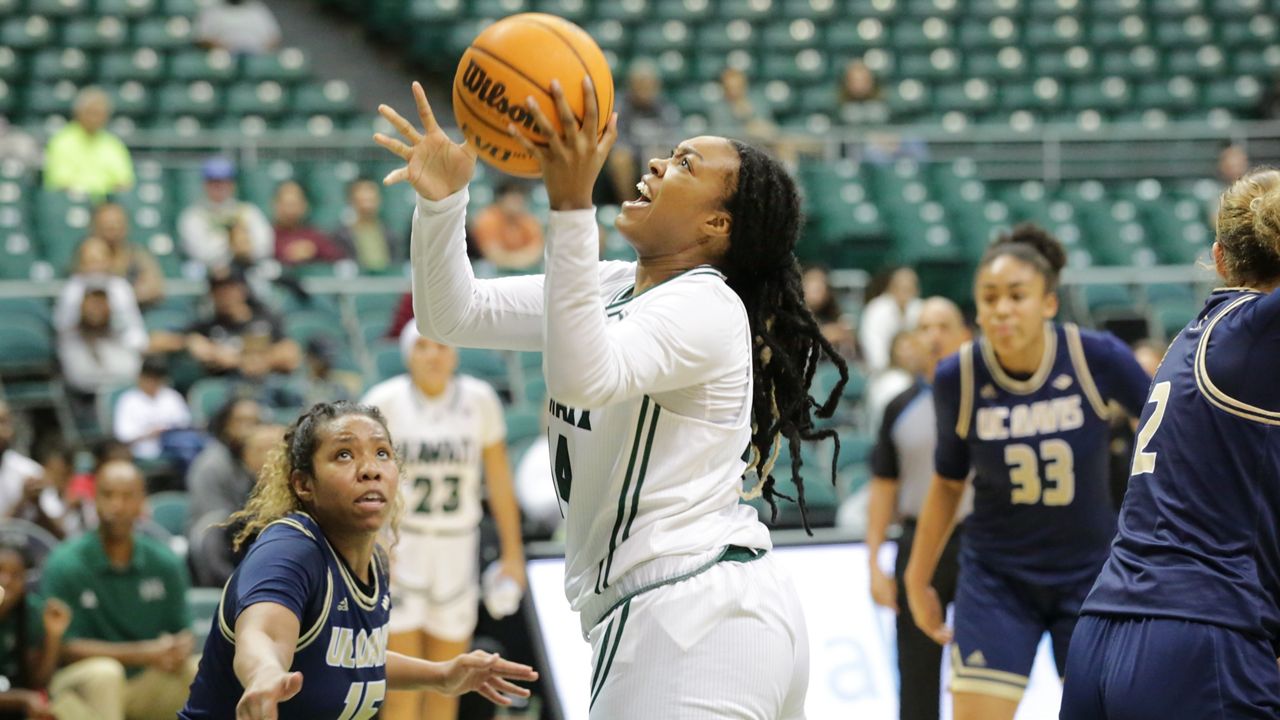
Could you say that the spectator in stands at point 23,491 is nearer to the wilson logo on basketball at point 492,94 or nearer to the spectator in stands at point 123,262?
the spectator in stands at point 123,262

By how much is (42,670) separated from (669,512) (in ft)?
13.4

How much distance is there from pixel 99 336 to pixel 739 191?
261 inches

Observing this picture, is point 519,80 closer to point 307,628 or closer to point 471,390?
point 307,628

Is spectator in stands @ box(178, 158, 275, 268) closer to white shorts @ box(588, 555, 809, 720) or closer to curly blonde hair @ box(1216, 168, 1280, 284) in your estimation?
white shorts @ box(588, 555, 809, 720)

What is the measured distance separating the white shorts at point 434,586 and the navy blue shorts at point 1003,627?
8.13 ft

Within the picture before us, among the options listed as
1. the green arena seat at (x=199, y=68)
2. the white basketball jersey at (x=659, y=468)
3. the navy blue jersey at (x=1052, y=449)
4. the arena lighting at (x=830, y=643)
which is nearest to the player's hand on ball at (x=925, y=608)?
the navy blue jersey at (x=1052, y=449)

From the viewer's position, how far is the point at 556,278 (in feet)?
8.63

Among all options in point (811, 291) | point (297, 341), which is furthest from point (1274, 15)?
point (297, 341)

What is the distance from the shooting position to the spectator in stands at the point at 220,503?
6.84 m

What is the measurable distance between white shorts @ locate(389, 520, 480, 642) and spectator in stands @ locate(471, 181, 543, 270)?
3.78 metres

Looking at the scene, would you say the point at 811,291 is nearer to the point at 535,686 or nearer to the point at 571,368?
the point at 535,686

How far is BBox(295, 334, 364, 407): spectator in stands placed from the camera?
8617 mm

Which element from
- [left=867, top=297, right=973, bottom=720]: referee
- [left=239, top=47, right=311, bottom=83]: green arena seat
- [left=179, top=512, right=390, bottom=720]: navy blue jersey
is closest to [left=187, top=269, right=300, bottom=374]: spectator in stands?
[left=867, top=297, right=973, bottom=720]: referee

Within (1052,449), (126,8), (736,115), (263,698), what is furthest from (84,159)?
(263,698)
